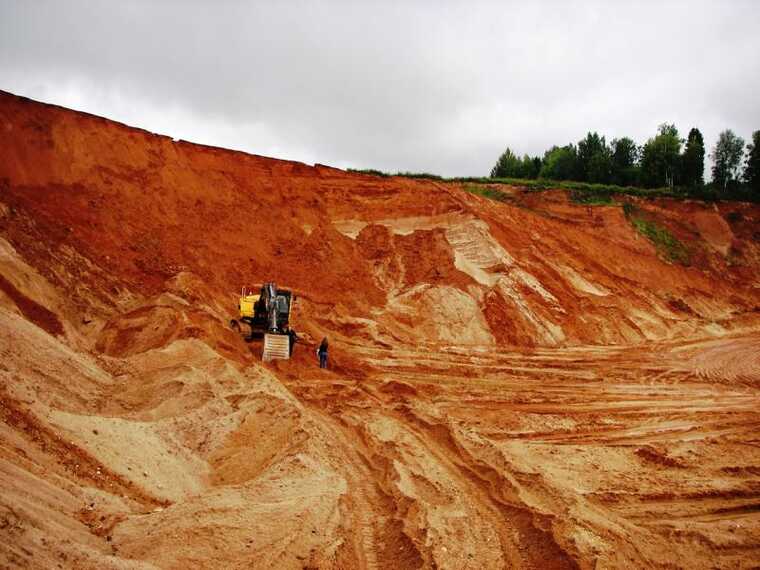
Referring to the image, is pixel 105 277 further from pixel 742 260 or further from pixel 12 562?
pixel 742 260

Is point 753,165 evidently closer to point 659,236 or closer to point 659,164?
point 659,164

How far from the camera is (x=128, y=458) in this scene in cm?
822

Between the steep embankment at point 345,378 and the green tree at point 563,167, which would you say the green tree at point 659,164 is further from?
the steep embankment at point 345,378

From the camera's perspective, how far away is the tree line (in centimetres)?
5409

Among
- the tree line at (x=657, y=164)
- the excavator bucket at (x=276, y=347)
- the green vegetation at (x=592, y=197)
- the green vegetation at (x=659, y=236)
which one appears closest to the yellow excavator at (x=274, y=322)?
the excavator bucket at (x=276, y=347)

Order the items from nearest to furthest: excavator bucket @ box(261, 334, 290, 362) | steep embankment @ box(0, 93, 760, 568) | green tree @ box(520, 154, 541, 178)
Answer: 1. steep embankment @ box(0, 93, 760, 568)
2. excavator bucket @ box(261, 334, 290, 362)
3. green tree @ box(520, 154, 541, 178)

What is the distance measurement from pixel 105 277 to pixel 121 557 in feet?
53.0

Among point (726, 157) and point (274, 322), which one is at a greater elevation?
point (726, 157)

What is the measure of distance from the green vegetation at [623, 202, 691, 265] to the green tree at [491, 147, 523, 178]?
1834cm

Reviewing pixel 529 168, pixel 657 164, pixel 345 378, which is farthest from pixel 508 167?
pixel 345 378

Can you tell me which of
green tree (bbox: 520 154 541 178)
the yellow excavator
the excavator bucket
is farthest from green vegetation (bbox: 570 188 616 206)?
the excavator bucket

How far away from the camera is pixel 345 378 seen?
16969 mm

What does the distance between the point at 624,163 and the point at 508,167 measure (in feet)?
38.1

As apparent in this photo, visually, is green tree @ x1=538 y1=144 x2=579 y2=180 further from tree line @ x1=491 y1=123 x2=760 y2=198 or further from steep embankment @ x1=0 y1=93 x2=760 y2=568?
steep embankment @ x1=0 y1=93 x2=760 y2=568
